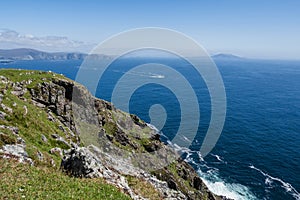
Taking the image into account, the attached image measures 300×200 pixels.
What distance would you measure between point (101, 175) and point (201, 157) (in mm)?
74665

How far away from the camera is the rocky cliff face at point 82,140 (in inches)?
1029

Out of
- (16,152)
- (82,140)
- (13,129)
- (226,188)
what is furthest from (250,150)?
(16,152)

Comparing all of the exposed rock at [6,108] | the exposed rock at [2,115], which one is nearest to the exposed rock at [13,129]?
the exposed rock at [2,115]

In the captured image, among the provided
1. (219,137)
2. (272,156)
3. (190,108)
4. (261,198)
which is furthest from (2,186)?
(190,108)

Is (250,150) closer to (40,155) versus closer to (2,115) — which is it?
(40,155)

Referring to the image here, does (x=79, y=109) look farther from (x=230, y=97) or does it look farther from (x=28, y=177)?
(x=230, y=97)

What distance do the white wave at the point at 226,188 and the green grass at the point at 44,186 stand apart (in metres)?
60.3

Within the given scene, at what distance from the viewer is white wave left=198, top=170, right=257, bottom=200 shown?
7125 cm

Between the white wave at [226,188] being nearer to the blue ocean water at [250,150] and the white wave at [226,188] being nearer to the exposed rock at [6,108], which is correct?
the blue ocean water at [250,150]

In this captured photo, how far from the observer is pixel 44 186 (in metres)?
18.9

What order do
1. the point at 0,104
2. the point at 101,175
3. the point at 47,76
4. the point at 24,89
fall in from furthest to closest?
the point at 47,76 < the point at 24,89 < the point at 0,104 < the point at 101,175

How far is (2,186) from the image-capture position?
1758 cm

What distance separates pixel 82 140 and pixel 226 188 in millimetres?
46232

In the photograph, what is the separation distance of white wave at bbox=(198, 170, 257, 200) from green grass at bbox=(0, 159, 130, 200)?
60301 millimetres
